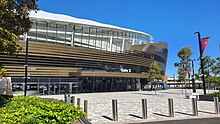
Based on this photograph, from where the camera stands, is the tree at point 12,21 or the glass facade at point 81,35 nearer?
the tree at point 12,21

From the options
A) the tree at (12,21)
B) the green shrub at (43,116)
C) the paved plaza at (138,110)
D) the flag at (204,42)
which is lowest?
the paved plaza at (138,110)

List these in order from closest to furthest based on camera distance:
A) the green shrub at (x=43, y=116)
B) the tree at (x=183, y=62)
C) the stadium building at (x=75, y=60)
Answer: the green shrub at (x=43, y=116) < the tree at (x=183, y=62) < the stadium building at (x=75, y=60)

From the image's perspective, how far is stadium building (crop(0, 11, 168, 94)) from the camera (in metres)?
34.4

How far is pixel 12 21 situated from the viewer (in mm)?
7660

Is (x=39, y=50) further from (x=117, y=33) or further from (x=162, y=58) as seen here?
(x=162, y=58)

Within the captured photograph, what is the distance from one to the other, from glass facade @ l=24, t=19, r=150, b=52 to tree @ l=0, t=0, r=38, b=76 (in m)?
29.9

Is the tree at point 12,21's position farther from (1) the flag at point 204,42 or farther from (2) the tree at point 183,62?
(2) the tree at point 183,62

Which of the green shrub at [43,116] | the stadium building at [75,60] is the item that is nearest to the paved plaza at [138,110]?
the green shrub at [43,116]

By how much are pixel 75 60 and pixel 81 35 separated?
35.2ft

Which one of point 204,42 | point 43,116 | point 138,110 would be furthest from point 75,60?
point 43,116

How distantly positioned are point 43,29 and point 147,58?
25850 mm

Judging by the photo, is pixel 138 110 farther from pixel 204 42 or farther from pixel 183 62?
pixel 183 62

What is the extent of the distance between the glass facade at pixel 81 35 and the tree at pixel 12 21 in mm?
29919

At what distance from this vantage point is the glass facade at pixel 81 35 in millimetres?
43031
